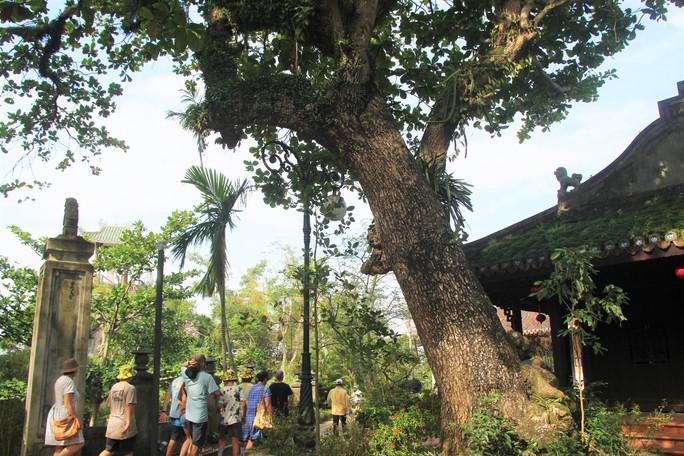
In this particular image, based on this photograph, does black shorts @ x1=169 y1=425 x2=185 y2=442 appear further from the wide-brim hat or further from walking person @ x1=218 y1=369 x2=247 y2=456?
the wide-brim hat

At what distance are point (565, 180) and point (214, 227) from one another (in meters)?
7.94

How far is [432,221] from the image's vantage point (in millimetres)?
5219

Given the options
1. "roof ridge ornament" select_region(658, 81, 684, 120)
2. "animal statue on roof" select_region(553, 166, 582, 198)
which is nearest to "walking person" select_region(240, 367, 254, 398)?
"animal statue on roof" select_region(553, 166, 582, 198)

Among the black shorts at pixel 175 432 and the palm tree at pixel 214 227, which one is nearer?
the black shorts at pixel 175 432


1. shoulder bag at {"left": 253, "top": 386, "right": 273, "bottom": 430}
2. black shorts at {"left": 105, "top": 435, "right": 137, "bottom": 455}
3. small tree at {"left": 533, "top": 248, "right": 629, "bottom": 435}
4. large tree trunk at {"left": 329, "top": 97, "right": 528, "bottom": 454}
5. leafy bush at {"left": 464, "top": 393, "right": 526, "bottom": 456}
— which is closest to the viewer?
leafy bush at {"left": 464, "top": 393, "right": 526, "bottom": 456}

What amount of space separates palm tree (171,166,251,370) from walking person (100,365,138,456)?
5.93 metres

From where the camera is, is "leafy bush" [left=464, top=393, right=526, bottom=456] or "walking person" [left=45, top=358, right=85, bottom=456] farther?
"walking person" [left=45, top=358, right=85, bottom=456]

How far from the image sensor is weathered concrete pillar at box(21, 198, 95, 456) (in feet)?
22.2

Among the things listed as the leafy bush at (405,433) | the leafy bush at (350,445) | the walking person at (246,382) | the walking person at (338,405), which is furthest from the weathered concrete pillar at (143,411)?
the walking person at (338,405)

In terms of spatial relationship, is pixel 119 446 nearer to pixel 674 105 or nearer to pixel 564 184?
pixel 564 184

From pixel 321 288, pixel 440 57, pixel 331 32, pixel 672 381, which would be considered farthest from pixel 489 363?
pixel 440 57

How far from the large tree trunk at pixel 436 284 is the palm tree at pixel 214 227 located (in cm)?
811

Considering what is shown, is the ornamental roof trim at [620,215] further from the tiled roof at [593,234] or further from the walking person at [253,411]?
the walking person at [253,411]

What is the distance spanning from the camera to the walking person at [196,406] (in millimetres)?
7340
